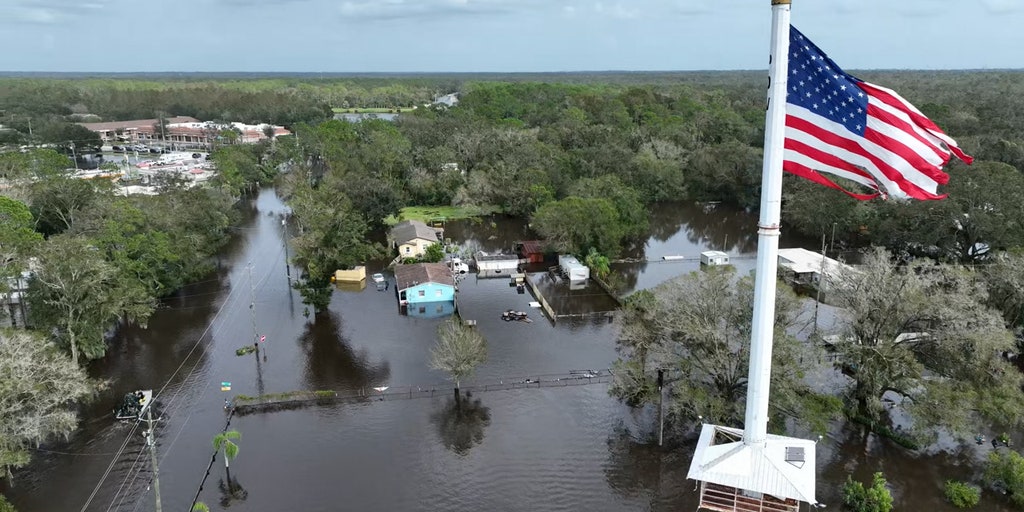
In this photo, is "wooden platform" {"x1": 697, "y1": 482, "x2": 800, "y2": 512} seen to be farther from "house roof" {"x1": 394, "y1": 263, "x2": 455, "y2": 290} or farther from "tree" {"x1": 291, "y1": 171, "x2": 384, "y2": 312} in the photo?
"tree" {"x1": 291, "y1": 171, "x2": 384, "y2": 312}

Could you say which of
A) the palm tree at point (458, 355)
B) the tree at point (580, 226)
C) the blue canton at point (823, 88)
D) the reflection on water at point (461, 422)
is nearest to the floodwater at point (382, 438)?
the reflection on water at point (461, 422)

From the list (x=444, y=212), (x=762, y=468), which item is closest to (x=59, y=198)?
(x=444, y=212)

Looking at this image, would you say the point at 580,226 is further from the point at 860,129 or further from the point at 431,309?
the point at 860,129

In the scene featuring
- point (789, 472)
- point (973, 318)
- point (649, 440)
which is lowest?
point (649, 440)

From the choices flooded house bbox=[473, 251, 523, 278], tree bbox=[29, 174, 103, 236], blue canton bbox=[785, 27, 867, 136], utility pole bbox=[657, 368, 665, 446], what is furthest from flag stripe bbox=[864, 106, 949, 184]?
tree bbox=[29, 174, 103, 236]

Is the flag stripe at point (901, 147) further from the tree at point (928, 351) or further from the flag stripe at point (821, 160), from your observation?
the tree at point (928, 351)

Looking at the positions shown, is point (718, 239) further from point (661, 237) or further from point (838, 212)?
point (838, 212)

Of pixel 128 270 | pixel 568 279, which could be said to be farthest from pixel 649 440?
pixel 128 270
